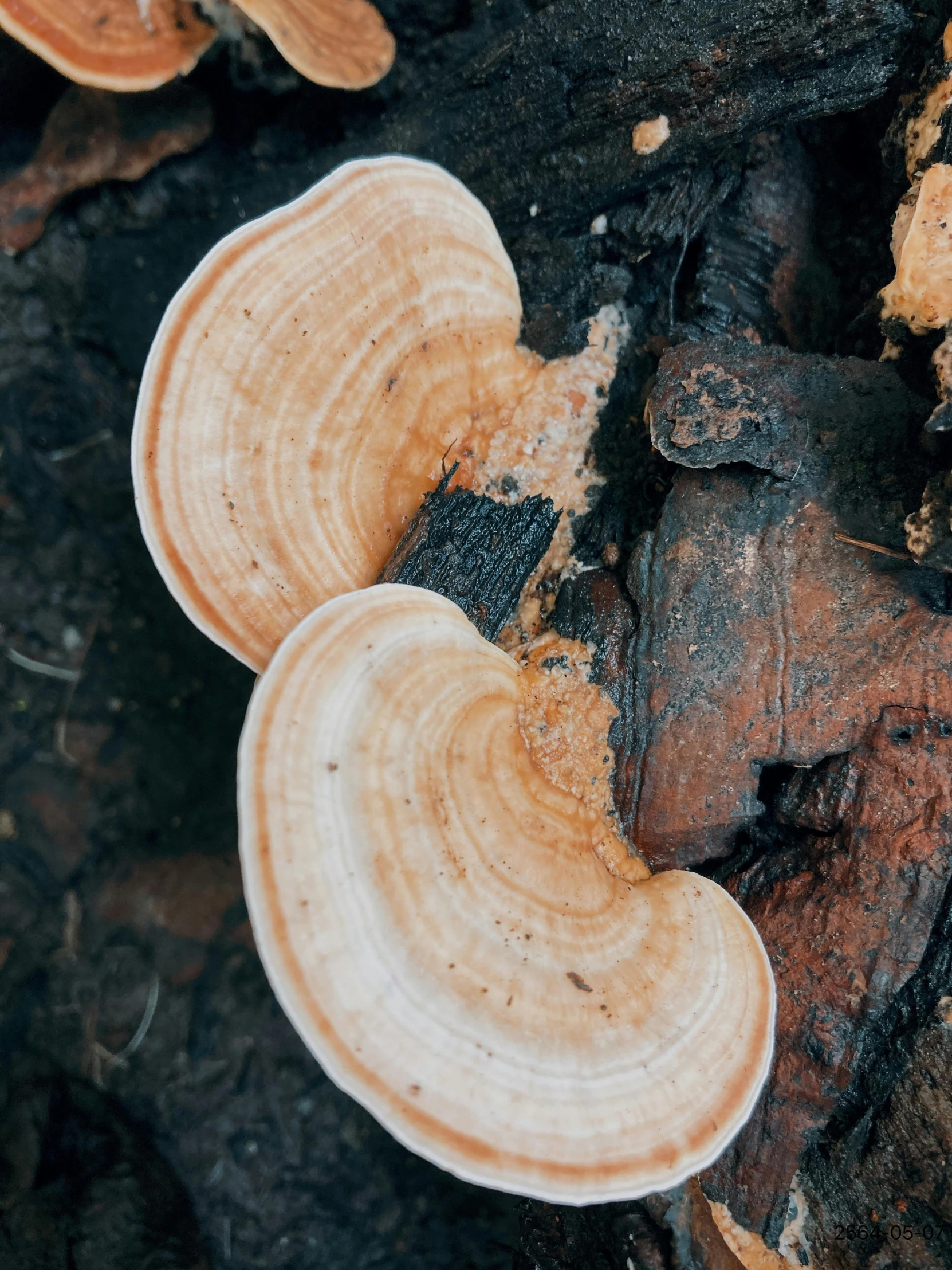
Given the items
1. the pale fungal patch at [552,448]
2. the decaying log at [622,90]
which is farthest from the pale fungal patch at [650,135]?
the pale fungal patch at [552,448]

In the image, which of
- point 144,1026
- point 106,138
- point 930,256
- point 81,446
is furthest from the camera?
point 81,446

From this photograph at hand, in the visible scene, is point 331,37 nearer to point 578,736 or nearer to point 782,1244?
point 578,736

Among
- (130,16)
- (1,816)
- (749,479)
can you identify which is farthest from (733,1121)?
(130,16)

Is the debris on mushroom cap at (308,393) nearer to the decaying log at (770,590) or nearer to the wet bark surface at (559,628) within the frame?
the wet bark surface at (559,628)

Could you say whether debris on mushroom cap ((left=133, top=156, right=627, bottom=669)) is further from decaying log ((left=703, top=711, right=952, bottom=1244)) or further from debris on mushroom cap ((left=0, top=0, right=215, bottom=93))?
decaying log ((left=703, top=711, right=952, bottom=1244))

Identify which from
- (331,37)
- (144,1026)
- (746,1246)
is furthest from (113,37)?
(746,1246)

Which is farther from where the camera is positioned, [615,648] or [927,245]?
[615,648]

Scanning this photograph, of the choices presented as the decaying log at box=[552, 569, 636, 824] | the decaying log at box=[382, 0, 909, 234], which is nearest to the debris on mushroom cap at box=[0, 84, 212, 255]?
the decaying log at box=[382, 0, 909, 234]
